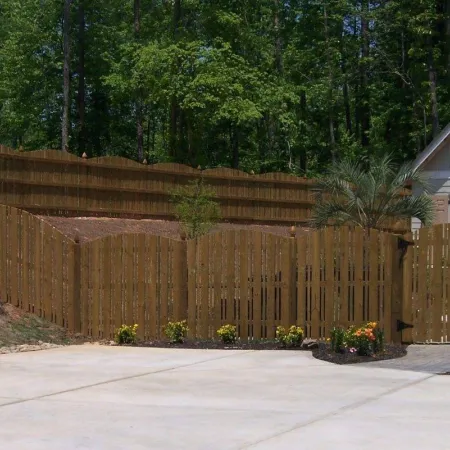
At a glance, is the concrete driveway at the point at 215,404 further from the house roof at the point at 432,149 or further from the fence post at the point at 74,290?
the house roof at the point at 432,149

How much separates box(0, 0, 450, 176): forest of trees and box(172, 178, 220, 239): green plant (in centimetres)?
876

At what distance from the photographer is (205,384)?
31.8 ft

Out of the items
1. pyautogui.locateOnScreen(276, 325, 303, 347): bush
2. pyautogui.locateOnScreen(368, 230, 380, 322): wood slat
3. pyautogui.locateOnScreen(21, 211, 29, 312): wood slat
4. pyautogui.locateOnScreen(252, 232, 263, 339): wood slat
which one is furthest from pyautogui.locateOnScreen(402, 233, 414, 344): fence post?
pyautogui.locateOnScreen(21, 211, 29, 312): wood slat

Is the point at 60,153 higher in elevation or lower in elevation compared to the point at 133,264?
higher

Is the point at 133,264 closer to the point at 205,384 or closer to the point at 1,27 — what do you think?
the point at 205,384

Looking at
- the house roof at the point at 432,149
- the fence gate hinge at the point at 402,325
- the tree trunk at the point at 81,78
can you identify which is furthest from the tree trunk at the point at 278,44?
the fence gate hinge at the point at 402,325

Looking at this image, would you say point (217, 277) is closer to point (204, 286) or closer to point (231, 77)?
point (204, 286)

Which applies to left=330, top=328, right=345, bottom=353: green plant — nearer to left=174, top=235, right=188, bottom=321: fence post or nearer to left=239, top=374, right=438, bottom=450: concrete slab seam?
left=239, top=374, right=438, bottom=450: concrete slab seam

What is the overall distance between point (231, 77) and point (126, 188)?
1050 cm

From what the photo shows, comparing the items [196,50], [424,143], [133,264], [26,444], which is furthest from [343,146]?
[26,444]

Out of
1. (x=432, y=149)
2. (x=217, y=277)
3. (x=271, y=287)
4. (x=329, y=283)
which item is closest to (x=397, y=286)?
(x=329, y=283)

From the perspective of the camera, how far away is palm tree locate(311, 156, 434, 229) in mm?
18266

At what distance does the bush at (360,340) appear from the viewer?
11867 mm

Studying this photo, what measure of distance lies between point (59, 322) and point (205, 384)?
5.61m
